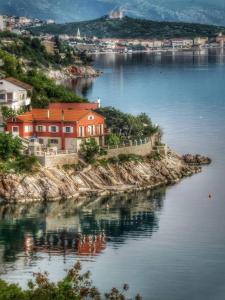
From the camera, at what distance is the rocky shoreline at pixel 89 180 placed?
142 feet

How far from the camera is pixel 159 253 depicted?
1426 inches

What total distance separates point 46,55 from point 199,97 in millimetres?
21200

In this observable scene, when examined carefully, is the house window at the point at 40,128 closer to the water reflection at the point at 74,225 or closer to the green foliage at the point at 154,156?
the green foliage at the point at 154,156

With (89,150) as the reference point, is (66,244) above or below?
below

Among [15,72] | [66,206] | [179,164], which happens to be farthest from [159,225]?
[15,72]

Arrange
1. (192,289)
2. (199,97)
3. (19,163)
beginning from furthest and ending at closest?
1. (199,97)
2. (19,163)
3. (192,289)

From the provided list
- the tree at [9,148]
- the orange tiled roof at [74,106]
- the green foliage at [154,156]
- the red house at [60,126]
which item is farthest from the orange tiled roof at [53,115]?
the orange tiled roof at [74,106]

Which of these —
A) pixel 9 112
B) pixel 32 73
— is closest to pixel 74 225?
pixel 9 112

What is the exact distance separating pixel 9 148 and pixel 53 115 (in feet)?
12.0

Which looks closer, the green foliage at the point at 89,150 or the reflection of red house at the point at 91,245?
the reflection of red house at the point at 91,245

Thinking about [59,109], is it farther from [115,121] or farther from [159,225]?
[159,225]

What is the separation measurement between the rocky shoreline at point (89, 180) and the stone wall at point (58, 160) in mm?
365

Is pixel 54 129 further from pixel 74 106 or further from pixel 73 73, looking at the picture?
pixel 73 73

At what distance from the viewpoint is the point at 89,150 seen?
46625mm
